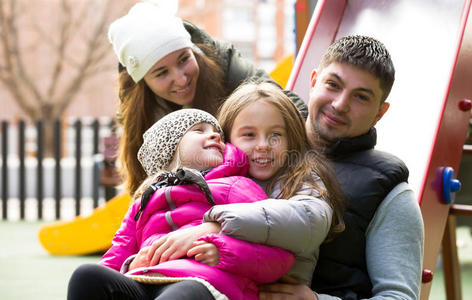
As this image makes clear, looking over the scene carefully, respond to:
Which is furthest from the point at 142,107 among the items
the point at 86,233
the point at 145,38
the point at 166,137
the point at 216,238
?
the point at 86,233

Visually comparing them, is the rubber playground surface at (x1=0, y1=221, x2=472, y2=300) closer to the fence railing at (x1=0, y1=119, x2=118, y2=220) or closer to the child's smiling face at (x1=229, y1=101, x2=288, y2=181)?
the fence railing at (x1=0, y1=119, x2=118, y2=220)

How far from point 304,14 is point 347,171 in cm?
215

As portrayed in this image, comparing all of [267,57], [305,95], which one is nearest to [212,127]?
[305,95]

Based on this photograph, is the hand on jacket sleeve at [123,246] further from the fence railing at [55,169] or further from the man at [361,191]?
the fence railing at [55,169]

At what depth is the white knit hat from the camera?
3.09 m

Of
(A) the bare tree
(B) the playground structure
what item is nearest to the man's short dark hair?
(B) the playground structure

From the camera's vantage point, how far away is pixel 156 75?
10.3ft

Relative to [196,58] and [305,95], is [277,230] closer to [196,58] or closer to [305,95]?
[305,95]

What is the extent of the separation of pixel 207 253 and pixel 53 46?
48.4 feet

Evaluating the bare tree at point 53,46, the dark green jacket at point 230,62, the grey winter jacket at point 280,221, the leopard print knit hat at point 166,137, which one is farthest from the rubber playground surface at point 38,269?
the bare tree at point 53,46

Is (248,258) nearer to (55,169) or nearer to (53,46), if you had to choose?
(55,169)

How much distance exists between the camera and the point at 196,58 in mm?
3229

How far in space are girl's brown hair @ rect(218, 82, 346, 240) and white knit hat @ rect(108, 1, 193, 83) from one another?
0.97 meters

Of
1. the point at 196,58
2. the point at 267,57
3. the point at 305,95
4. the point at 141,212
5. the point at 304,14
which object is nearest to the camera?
the point at 141,212
